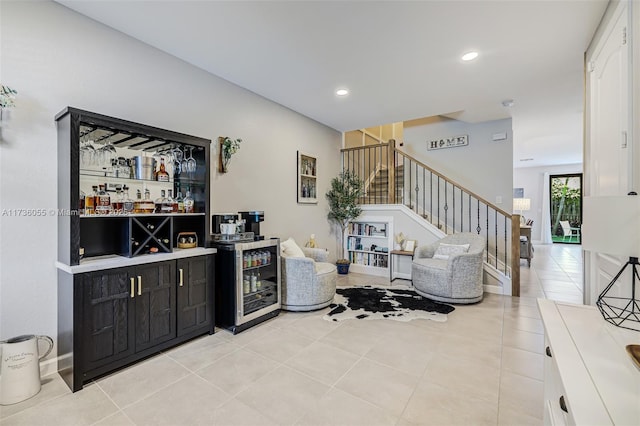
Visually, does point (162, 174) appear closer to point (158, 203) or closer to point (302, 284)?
point (158, 203)

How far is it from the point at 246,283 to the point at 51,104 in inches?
91.7

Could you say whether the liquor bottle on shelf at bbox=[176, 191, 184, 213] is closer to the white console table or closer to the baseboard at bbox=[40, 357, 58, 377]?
the baseboard at bbox=[40, 357, 58, 377]

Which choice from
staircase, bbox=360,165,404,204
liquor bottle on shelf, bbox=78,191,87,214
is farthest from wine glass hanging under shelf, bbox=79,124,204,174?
staircase, bbox=360,165,404,204

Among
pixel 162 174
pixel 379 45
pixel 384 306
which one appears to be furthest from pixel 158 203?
pixel 384 306

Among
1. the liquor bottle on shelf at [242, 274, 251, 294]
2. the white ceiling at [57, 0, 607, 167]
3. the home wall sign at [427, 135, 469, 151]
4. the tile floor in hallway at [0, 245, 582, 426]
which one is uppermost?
the white ceiling at [57, 0, 607, 167]

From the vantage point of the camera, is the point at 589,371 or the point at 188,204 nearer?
the point at 589,371

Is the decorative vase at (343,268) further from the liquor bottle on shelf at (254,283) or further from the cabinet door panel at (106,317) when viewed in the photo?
the cabinet door panel at (106,317)

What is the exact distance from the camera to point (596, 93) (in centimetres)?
261

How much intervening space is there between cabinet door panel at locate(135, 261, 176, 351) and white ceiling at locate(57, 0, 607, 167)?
2.19m

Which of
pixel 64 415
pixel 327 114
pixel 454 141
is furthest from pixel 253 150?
pixel 454 141

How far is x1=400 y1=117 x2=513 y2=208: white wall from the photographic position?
550 cm

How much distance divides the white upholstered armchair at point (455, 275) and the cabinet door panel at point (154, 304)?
3.19 m

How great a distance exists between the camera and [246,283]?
3.22 meters

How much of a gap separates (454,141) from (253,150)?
13.9ft
